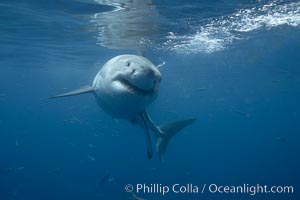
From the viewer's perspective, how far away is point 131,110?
5988 millimetres

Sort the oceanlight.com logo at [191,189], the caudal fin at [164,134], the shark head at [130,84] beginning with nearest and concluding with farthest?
the shark head at [130,84], the caudal fin at [164,134], the oceanlight.com logo at [191,189]

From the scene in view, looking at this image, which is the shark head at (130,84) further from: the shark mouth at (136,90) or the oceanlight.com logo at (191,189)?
the oceanlight.com logo at (191,189)

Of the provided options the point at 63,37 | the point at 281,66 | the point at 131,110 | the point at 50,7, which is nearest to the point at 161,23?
the point at 50,7

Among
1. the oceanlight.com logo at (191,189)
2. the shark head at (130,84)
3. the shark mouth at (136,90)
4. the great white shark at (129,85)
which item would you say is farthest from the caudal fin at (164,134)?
the oceanlight.com logo at (191,189)

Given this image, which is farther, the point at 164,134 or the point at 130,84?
the point at 164,134

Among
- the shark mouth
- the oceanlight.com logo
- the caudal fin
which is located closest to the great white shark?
the shark mouth

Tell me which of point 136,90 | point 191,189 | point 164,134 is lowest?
point 191,189

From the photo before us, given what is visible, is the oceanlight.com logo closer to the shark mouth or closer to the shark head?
the shark head

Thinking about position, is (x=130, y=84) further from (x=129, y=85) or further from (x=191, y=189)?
(x=191, y=189)

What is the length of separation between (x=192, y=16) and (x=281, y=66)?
748 inches

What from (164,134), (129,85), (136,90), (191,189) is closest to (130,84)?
(129,85)

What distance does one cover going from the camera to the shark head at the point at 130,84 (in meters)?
5.03

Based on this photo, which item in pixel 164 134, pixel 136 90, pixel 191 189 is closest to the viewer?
pixel 136 90

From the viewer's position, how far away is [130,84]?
5273 mm
